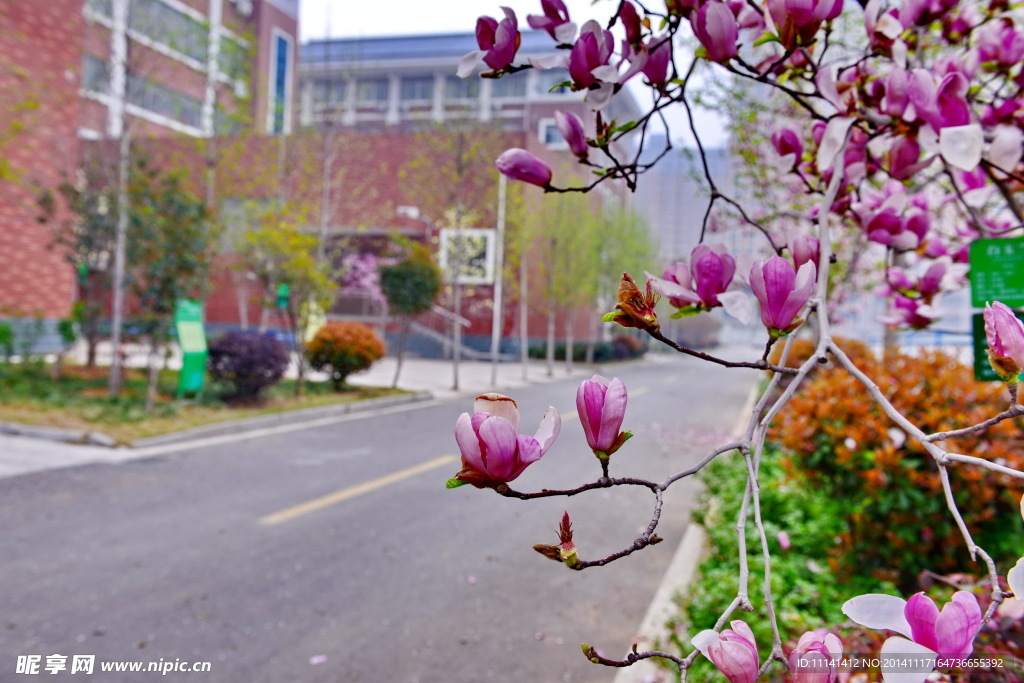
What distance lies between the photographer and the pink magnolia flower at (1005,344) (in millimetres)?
674

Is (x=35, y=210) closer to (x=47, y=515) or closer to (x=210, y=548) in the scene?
(x=47, y=515)

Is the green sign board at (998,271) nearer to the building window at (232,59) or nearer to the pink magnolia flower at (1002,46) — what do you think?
the pink magnolia flower at (1002,46)

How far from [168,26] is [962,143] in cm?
1226

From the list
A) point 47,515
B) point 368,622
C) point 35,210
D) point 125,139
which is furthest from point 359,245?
point 368,622

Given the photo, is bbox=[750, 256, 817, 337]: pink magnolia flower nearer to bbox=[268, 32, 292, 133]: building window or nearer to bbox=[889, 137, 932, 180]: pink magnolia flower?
bbox=[889, 137, 932, 180]: pink magnolia flower

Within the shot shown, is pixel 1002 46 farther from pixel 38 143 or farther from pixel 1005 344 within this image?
pixel 38 143

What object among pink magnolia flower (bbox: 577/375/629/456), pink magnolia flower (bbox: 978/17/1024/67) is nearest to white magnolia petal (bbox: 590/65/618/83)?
pink magnolia flower (bbox: 577/375/629/456)

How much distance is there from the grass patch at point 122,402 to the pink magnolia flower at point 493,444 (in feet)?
24.4

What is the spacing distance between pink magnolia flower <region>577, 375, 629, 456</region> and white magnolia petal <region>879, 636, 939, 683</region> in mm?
299

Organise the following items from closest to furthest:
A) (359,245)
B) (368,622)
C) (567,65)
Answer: (567,65)
(368,622)
(359,245)

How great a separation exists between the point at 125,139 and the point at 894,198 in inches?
395

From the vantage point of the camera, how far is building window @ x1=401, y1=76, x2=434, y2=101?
36.0 m

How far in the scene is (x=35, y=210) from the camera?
14.7 meters

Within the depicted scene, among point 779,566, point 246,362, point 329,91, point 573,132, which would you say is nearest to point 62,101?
point 329,91
